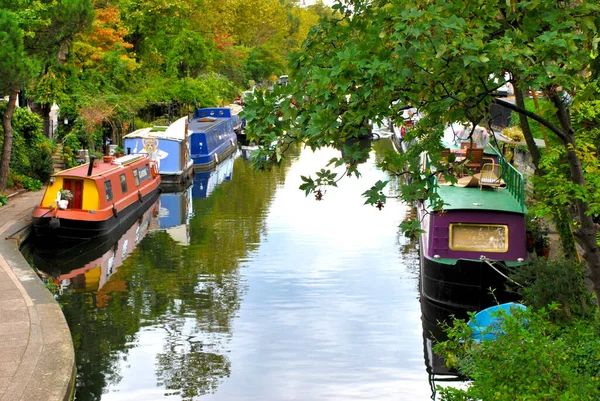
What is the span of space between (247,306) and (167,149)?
60.7 feet

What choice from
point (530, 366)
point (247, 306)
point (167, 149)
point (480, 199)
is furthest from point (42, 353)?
point (167, 149)

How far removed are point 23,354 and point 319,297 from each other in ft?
25.6

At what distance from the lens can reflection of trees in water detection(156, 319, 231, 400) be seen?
1402 cm

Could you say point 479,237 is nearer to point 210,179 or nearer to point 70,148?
point 70,148

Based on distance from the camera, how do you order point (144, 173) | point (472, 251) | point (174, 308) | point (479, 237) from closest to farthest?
point (472, 251) → point (479, 237) → point (174, 308) → point (144, 173)

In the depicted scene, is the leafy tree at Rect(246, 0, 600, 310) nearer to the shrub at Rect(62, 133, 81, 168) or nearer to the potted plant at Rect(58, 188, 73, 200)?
the potted plant at Rect(58, 188, 73, 200)

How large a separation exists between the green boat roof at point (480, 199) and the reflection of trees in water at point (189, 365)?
5476 millimetres

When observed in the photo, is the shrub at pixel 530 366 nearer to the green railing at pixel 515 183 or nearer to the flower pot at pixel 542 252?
the green railing at pixel 515 183

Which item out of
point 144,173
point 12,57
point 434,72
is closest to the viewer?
point 434,72

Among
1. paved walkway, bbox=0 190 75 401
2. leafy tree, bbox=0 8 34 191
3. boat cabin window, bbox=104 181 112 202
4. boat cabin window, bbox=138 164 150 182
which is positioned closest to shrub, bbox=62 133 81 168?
boat cabin window, bbox=138 164 150 182

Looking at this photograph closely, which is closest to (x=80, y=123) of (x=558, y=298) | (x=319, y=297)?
(x=319, y=297)

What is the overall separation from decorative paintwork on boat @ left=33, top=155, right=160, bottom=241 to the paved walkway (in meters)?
2.91

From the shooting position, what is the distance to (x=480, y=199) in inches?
745

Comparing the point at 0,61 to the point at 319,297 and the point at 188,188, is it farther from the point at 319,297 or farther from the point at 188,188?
the point at 188,188
